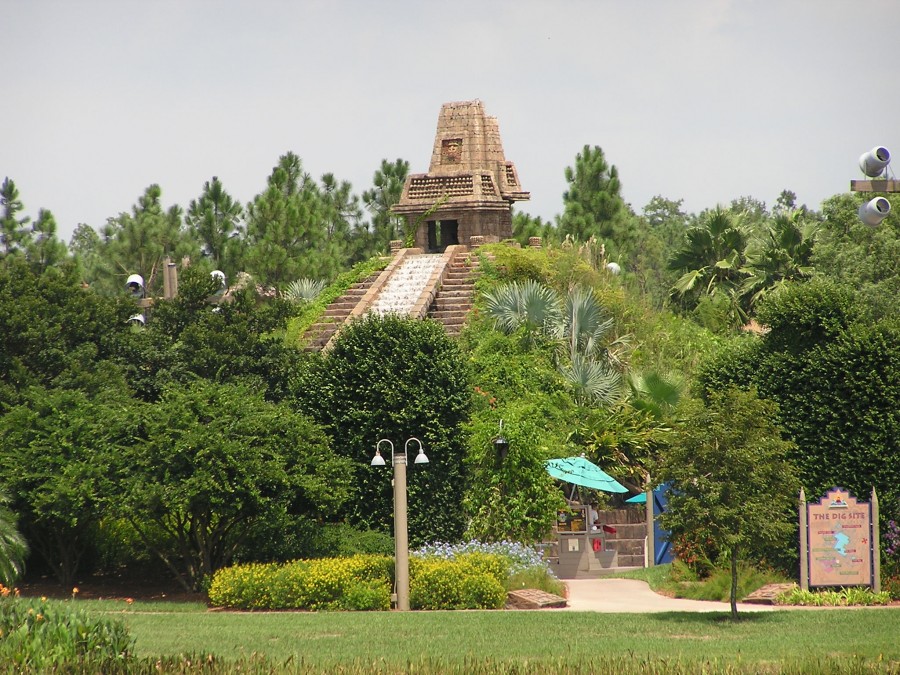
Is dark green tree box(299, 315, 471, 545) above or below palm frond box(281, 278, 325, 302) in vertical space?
below

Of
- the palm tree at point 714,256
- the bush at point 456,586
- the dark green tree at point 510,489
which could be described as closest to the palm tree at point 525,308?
the dark green tree at point 510,489

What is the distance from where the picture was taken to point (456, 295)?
43.8 m

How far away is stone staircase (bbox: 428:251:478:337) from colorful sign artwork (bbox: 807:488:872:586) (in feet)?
59.6

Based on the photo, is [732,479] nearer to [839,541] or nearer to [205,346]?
[839,541]

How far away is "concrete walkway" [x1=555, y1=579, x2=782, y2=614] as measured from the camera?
2303 centimetres

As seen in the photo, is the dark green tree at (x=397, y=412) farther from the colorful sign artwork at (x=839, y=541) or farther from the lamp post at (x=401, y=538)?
the colorful sign artwork at (x=839, y=541)

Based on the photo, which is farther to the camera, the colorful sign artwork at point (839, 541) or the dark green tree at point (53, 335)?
the dark green tree at point (53, 335)

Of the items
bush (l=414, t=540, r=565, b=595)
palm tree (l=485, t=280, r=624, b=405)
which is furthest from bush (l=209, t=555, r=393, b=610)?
palm tree (l=485, t=280, r=624, b=405)

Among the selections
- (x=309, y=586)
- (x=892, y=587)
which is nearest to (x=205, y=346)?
(x=309, y=586)

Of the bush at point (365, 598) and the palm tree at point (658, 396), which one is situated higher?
the palm tree at point (658, 396)

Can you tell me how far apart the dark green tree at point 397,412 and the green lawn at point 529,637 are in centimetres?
585

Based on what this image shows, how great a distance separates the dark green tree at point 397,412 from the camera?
93.8 ft

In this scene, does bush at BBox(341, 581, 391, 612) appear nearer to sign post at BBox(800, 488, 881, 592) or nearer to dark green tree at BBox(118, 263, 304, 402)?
sign post at BBox(800, 488, 881, 592)

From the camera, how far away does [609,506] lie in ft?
111
